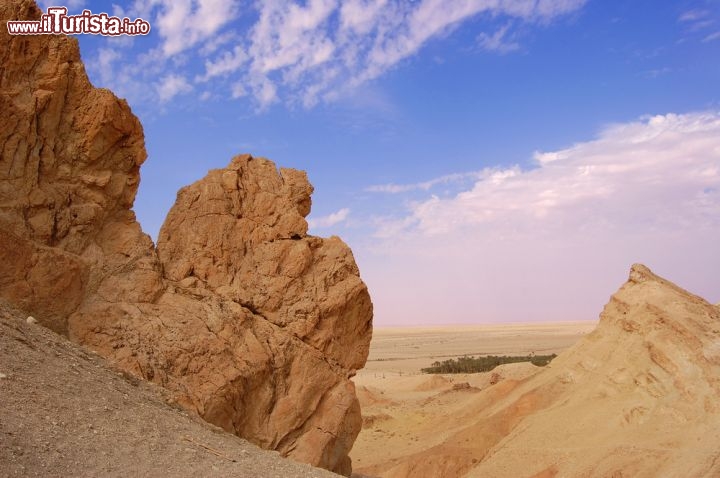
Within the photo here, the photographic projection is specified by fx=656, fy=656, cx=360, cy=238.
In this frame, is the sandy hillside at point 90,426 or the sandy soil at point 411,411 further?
the sandy soil at point 411,411

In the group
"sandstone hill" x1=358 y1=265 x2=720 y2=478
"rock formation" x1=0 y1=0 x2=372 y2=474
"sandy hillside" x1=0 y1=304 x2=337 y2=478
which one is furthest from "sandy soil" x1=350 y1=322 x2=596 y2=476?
"sandy hillside" x1=0 y1=304 x2=337 y2=478

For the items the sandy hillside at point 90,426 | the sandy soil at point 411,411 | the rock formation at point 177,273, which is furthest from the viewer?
the sandy soil at point 411,411

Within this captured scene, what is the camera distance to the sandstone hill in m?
11.5

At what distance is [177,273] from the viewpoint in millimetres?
9945

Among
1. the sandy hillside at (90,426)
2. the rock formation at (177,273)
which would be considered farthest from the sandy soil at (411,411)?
the sandy hillside at (90,426)

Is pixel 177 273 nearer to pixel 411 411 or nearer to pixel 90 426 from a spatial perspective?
pixel 90 426

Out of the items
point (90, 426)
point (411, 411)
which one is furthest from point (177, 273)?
point (411, 411)

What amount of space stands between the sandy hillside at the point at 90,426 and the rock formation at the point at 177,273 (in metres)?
0.78

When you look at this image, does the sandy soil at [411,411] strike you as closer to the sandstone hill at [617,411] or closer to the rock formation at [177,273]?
the sandstone hill at [617,411]

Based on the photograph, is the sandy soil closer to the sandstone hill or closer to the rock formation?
the sandstone hill

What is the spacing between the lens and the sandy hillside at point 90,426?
5590 millimetres

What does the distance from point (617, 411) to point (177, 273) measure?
9.09 meters

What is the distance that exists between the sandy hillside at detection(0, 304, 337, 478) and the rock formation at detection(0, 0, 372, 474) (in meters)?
0.78

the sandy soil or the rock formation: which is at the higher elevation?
the rock formation
